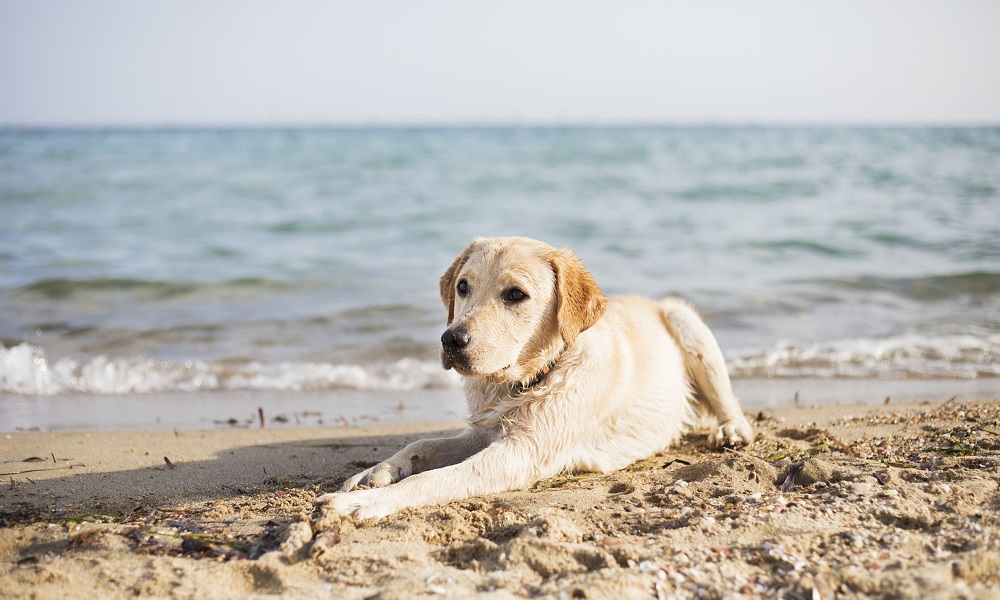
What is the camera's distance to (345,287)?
39.9 ft

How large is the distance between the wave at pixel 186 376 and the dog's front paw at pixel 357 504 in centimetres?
393

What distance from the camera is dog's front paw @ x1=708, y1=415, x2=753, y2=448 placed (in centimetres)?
554

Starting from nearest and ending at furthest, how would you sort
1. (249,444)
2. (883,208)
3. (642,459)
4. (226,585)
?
(226,585), (642,459), (249,444), (883,208)

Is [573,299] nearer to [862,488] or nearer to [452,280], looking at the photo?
[452,280]

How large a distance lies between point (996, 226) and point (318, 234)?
14.4 m

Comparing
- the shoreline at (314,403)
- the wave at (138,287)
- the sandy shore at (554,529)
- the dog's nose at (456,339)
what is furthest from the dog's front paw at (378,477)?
the wave at (138,287)

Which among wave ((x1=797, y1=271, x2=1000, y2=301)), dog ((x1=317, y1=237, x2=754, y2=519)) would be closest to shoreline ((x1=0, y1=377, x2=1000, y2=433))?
dog ((x1=317, y1=237, x2=754, y2=519))

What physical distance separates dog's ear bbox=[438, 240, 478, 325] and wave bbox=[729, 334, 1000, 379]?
4.22 m

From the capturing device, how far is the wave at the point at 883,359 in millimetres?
8102

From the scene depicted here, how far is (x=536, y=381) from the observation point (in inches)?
190

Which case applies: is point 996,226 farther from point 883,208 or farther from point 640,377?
point 640,377

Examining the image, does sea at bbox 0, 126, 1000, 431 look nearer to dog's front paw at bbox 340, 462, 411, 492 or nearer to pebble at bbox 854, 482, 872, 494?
dog's front paw at bbox 340, 462, 411, 492

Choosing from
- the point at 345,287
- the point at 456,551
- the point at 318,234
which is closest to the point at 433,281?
the point at 345,287

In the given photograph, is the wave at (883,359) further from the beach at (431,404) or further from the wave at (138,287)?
the wave at (138,287)
